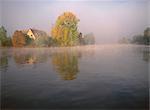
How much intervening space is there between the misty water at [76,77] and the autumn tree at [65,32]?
0.09 metres

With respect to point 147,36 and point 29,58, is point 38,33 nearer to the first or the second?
point 29,58

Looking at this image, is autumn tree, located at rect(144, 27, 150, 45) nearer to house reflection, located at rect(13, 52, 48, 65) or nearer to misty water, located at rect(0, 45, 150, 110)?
misty water, located at rect(0, 45, 150, 110)

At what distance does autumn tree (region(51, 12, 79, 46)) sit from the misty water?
93mm

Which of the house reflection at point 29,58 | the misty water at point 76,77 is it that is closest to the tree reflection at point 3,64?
the misty water at point 76,77

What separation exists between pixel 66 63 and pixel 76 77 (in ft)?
0.80

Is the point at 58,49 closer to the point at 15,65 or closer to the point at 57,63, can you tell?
the point at 57,63

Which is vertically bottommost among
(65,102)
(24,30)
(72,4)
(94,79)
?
(65,102)

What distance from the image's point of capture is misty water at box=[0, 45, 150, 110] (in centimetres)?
255

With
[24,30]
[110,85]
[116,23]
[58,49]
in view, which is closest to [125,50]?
[116,23]

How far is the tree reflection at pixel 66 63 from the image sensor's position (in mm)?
2920

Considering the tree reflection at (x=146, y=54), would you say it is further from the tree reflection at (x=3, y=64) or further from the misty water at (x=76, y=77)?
the tree reflection at (x=3, y=64)

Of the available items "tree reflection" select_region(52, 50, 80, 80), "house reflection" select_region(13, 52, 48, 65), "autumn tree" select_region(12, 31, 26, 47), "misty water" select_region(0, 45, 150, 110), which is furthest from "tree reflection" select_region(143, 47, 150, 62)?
"autumn tree" select_region(12, 31, 26, 47)

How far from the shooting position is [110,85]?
9.11 ft

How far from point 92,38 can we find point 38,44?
2.20 feet
